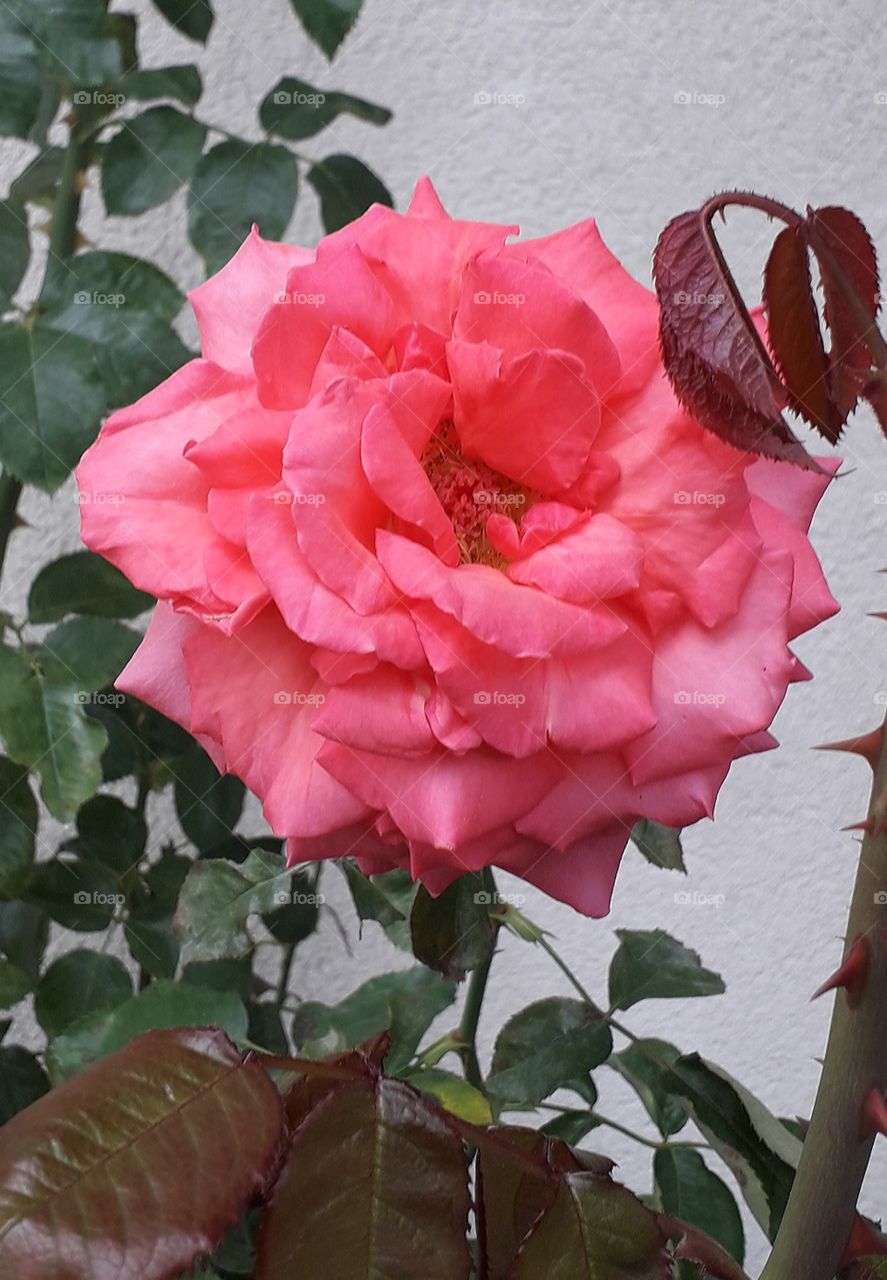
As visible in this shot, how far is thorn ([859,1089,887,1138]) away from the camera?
0.16 metres

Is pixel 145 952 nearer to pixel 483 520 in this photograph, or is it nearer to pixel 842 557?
pixel 483 520

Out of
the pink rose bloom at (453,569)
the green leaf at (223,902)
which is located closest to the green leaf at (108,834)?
the green leaf at (223,902)

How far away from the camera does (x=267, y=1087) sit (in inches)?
6.0

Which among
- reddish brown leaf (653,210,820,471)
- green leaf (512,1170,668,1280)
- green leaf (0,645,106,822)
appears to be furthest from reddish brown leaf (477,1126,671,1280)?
green leaf (0,645,106,822)

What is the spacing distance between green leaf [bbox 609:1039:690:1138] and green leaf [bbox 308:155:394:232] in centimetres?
30

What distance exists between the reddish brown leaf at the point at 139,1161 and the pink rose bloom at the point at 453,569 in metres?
0.05

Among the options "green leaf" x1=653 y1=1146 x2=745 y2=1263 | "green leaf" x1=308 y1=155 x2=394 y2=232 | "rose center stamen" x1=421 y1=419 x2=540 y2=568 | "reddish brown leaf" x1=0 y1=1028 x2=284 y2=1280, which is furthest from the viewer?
"green leaf" x1=308 y1=155 x2=394 y2=232

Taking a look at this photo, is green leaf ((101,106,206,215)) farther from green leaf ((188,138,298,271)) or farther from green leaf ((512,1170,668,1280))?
green leaf ((512,1170,668,1280))

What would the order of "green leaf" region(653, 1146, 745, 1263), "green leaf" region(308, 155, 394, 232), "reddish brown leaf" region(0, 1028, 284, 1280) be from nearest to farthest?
1. "reddish brown leaf" region(0, 1028, 284, 1280)
2. "green leaf" region(653, 1146, 745, 1263)
3. "green leaf" region(308, 155, 394, 232)

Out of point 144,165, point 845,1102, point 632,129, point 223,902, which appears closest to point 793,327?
point 845,1102

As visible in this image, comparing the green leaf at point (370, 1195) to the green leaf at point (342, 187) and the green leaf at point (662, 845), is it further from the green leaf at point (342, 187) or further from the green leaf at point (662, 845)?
the green leaf at point (342, 187)

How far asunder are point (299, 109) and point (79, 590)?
0.63 feet

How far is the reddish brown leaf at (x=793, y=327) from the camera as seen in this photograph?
16cm

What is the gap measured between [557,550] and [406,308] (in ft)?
0.17
